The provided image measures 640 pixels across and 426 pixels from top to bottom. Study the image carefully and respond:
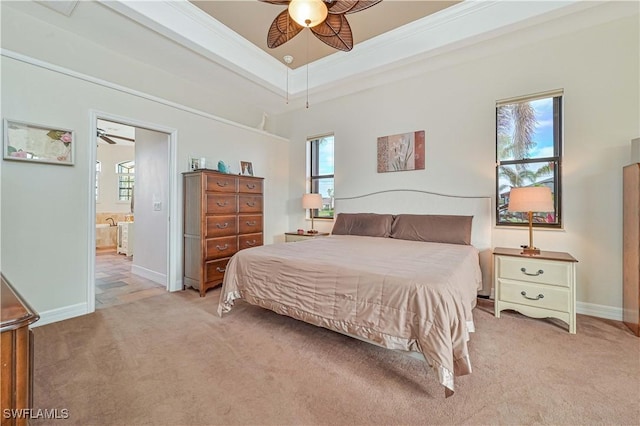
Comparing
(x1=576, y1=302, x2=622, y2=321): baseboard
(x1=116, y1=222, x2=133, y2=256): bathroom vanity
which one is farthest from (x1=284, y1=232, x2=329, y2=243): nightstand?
(x1=116, y1=222, x2=133, y2=256): bathroom vanity

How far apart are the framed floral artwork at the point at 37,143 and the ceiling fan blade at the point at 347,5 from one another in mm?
2802

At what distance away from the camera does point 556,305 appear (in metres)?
2.45

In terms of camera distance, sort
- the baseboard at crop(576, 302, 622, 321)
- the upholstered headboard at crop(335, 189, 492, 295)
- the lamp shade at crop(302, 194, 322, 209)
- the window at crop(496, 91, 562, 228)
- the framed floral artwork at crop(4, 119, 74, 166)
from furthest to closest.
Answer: the lamp shade at crop(302, 194, 322, 209), the upholstered headboard at crop(335, 189, 492, 295), the window at crop(496, 91, 562, 228), the baseboard at crop(576, 302, 622, 321), the framed floral artwork at crop(4, 119, 74, 166)

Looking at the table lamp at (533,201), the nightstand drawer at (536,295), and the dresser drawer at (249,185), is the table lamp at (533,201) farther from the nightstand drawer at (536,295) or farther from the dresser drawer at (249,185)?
the dresser drawer at (249,185)

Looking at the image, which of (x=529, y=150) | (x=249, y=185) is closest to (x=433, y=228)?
(x=529, y=150)

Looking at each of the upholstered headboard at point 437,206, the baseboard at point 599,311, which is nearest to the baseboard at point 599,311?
the baseboard at point 599,311

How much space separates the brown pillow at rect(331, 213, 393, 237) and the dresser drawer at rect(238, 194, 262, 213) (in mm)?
1228

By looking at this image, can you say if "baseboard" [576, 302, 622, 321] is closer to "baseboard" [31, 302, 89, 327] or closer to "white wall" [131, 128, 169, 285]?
"white wall" [131, 128, 169, 285]

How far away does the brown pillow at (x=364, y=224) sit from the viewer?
3770 mm

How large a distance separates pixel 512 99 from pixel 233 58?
3463 millimetres

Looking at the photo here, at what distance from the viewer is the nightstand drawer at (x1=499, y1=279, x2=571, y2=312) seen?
7.98ft

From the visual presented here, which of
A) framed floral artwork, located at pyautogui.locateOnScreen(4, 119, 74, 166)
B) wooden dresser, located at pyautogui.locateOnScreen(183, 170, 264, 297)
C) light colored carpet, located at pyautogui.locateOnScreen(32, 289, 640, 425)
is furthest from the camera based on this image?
wooden dresser, located at pyautogui.locateOnScreen(183, 170, 264, 297)

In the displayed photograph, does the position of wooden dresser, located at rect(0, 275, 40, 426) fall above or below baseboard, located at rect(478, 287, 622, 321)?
above

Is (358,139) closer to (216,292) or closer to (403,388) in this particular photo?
(216,292)
